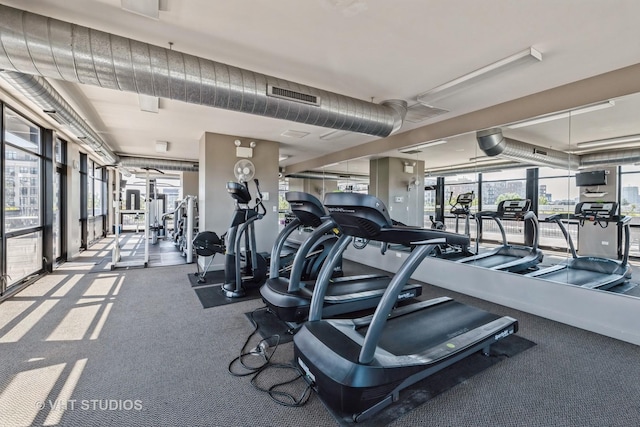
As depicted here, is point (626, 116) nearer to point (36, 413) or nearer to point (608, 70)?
point (608, 70)

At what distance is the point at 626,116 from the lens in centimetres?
314

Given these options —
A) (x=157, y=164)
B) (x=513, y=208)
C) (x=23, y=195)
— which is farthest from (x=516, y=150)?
(x=157, y=164)

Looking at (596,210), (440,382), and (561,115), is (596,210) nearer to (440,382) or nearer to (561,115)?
(561,115)

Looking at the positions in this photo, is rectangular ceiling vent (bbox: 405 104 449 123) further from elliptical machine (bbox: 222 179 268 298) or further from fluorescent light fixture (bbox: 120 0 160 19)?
fluorescent light fixture (bbox: 120 0 160 19)

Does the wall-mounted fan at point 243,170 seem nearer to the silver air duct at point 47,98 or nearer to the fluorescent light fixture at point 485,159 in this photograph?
the silver air duct at point 47,98

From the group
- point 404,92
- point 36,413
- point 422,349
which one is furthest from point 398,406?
point 404,92

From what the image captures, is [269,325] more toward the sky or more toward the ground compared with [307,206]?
more toward the ground

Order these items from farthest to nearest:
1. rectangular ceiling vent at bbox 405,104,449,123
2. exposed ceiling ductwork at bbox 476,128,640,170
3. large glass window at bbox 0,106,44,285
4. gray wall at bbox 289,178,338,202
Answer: gray wall at bbox 289,178,338,202 → rectangular ceiling vent at bbox 405,104,449,123 → large glass window at bbox 0,106,44,285 → exposed ceiling ductwork at bbox 476,128,640,170

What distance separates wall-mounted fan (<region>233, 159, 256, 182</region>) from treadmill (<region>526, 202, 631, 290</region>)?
4909 mm

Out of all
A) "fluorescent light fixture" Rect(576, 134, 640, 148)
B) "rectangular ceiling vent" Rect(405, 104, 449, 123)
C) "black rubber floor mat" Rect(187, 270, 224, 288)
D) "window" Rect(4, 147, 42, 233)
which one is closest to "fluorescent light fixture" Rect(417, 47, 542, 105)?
"rectangular ceiling vent" Rect(405, 104, 449, 123)

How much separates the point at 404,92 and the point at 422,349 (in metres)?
2.92

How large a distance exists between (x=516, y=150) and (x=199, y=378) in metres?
4.69

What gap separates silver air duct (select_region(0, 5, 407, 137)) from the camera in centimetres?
192

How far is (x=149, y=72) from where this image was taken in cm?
231
